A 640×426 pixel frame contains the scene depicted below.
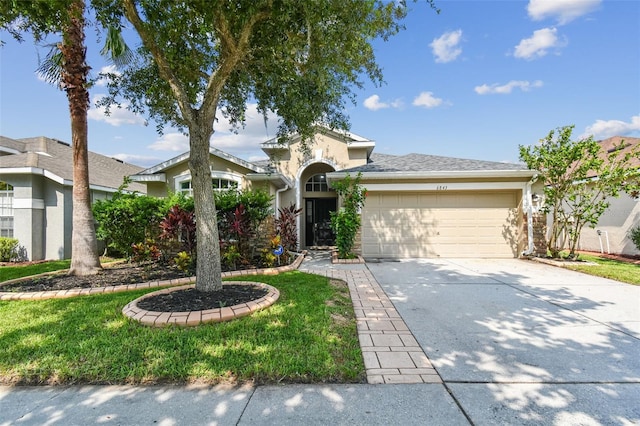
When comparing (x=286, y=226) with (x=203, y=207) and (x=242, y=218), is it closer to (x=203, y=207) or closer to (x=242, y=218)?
(x=242, y=218)

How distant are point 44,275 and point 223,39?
22.2 ft

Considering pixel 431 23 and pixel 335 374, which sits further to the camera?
pixel 431 23

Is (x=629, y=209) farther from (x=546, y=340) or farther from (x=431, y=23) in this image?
(x=546, y=340)

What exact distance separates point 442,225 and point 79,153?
35.5 feet

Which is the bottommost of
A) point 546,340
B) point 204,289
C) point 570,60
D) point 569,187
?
point 546,340

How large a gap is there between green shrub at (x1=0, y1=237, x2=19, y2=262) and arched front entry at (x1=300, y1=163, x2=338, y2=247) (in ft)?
34.2

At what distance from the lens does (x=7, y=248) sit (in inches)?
399

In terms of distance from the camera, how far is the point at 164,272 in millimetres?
7363

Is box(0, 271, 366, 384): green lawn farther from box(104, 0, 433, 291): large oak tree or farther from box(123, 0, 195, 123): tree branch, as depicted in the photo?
box(123, 0, 195, 123): tree branch

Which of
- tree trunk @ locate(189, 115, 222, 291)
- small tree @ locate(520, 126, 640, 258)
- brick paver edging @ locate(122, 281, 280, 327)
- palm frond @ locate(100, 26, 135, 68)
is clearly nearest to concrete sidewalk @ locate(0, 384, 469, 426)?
brick paver edging @ locate(122, 281, 280, 327)

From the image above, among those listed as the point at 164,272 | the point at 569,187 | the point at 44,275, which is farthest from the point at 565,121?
the point at 44,275

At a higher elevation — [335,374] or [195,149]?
[195,149]

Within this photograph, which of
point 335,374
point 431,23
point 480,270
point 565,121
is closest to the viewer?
point 335,374

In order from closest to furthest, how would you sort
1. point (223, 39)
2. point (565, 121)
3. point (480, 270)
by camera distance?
point (223, 39)
point (480, 270)
point (565, 121)
